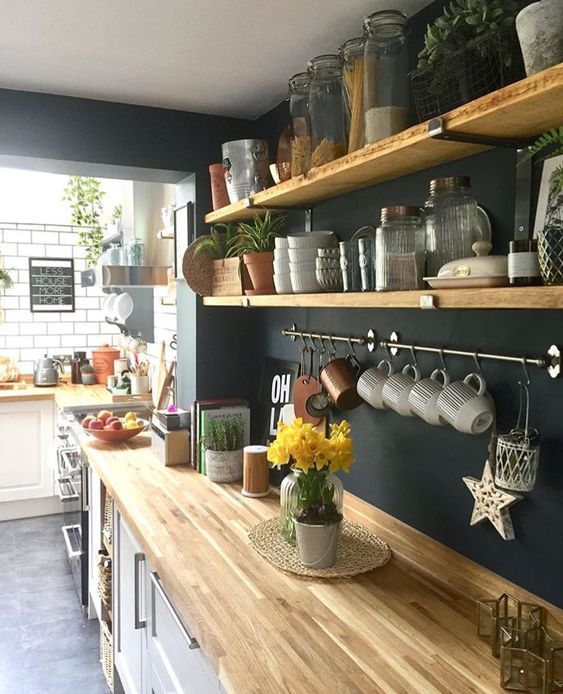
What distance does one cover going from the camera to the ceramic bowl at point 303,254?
73.8 inches

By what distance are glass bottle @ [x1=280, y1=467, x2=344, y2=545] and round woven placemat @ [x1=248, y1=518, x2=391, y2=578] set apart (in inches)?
1.3

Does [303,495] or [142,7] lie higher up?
[142,7]

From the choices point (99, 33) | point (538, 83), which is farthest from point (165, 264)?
point (538, 83)

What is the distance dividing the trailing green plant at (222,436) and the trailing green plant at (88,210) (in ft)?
9.78

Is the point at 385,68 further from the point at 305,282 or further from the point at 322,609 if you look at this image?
the point at 322,609

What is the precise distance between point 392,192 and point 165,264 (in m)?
2.14

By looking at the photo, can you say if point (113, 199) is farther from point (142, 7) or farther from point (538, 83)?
point (538, 83)

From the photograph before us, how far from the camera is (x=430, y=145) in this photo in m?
1.41

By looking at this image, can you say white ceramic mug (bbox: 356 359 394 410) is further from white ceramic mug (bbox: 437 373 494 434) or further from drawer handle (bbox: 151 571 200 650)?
drawer handle (bbox: 151 571 200 650)

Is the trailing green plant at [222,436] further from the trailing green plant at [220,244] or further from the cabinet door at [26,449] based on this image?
the cabinet door at [26,449]

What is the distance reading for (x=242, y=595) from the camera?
1.52m

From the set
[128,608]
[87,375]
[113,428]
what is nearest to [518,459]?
[128,608]

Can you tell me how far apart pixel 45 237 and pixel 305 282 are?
3.84 meters

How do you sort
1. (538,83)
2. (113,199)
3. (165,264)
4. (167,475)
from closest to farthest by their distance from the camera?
1. (538,83)
2. (167,475)
3. (165,264)
4. (113,199)
